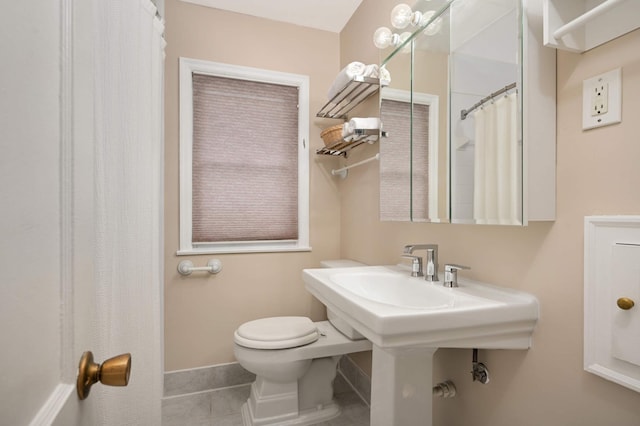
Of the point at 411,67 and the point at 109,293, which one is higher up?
the point at 411,67

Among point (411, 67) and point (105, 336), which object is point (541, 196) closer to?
point (411, 67)

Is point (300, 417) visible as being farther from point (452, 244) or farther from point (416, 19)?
point (416, 19)

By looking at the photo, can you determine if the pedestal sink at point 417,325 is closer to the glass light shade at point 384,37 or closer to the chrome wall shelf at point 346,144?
the chrome wall shelf at point 346,144

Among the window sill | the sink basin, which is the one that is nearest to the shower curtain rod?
the sink basin

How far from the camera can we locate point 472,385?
3.96 feet

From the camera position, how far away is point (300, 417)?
5.80 ft

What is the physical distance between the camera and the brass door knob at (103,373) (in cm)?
46

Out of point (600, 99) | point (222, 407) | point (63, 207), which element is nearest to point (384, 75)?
point (600, 99)

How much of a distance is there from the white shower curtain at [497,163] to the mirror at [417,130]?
163 millimetres

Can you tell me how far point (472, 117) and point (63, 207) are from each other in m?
1.15

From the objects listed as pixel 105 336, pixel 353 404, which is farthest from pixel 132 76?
pixel 353 404

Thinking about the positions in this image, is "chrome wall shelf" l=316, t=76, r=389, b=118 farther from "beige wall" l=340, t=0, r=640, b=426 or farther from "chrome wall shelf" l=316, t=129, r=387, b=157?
"beige wall" l=340, t=0, r=640, b=426

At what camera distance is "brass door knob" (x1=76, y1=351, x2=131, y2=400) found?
1.50 feet

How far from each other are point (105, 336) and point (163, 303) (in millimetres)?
1406
